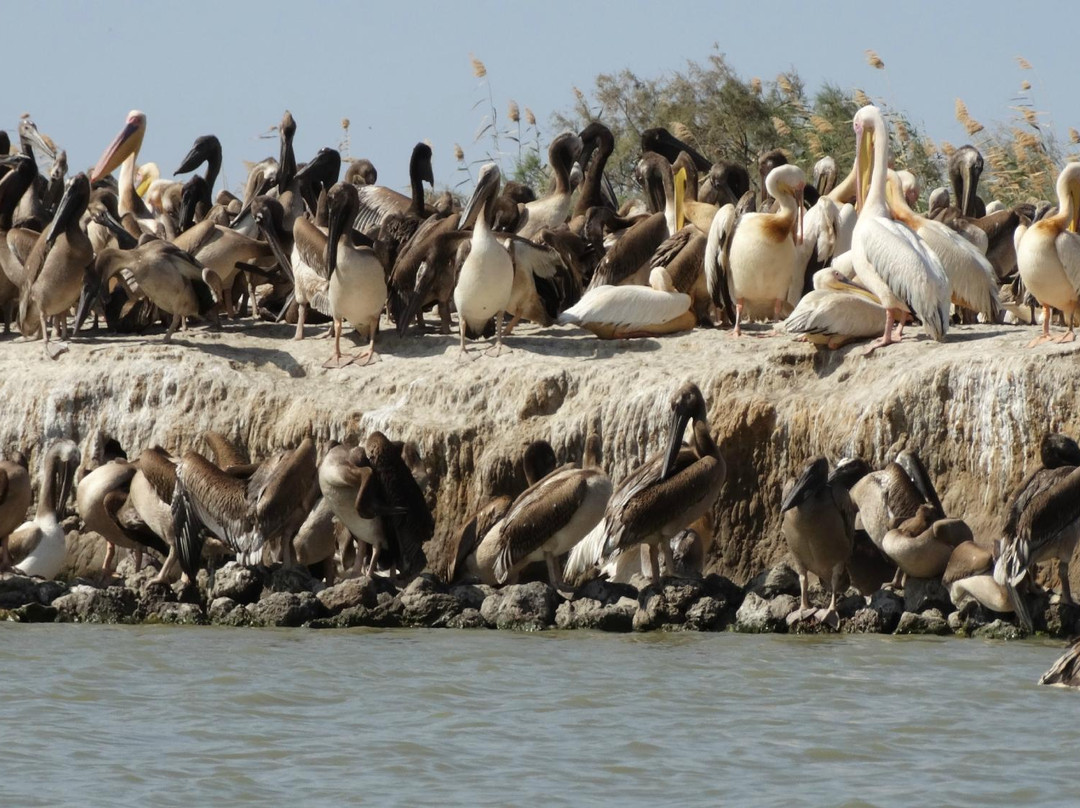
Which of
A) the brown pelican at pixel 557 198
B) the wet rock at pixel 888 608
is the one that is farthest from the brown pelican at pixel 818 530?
the brown pelican at pixel 557 198

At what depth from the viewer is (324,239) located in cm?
1530

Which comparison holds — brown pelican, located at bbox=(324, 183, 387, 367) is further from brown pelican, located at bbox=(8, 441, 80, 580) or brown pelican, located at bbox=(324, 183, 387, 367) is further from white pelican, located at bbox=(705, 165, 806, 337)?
white pelican, located at bbox=(705, 165, 806, 337)

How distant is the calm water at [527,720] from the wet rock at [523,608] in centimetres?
24

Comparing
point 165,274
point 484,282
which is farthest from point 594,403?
point 165,274

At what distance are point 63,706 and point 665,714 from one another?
273cm

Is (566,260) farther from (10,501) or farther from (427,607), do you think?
(10,501)

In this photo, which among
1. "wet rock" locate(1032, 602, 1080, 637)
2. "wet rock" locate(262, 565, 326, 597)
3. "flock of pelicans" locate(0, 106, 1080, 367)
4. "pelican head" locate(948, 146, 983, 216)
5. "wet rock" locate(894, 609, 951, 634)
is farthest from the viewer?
"pelican head" locate(948, 146, 983, 216)

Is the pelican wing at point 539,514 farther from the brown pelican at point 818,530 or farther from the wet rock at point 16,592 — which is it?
the wet rock at point 16,592

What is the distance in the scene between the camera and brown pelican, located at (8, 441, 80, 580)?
43.8ft

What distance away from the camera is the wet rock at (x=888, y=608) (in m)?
11.8

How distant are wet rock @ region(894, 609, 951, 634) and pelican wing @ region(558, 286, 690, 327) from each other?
3.69m

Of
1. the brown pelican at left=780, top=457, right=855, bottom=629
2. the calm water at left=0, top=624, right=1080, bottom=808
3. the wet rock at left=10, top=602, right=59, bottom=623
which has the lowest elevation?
the calm water at left=0, top=624, right=1080, bottom=808

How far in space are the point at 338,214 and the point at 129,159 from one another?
6.64 meters

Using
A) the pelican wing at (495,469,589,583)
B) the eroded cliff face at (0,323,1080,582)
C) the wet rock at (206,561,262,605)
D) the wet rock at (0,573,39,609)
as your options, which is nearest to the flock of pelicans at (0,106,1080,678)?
the pelican wing at (495,469,589,583)
